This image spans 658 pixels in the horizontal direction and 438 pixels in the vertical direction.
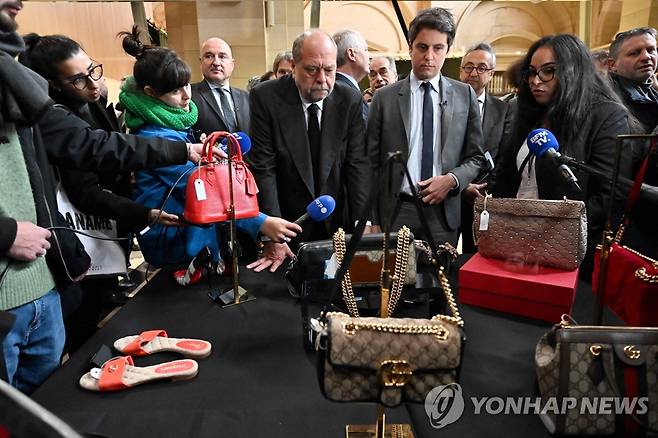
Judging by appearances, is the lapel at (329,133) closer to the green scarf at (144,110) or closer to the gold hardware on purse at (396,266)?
the green scarf at (144,110)

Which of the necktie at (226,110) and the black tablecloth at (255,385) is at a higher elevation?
Result: the necktie at (226,110)

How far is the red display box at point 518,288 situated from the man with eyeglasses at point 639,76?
165 cm

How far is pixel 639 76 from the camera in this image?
8.70 feet

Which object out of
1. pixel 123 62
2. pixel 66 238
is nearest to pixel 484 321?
pixel 66 238

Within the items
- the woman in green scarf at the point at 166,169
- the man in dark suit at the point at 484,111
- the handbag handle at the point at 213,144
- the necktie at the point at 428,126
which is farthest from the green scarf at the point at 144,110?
the man in dark suit at the point at 484,111

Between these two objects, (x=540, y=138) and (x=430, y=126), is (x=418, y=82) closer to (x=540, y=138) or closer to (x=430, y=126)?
(x=430, y=126)

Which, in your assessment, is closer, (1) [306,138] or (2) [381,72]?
(1) [306,138]

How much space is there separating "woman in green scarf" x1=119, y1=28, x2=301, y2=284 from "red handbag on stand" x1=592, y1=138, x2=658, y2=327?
1.12 metres

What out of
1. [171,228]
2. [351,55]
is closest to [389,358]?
[171,228]

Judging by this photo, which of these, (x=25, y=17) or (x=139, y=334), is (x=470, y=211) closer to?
(x=139, y=334)

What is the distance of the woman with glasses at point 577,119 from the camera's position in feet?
5.88

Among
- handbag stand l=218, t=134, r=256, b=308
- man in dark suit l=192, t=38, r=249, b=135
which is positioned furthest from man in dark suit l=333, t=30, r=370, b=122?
handbag stand l=218, t=134, r=256, b=308

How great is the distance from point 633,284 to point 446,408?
705 mm

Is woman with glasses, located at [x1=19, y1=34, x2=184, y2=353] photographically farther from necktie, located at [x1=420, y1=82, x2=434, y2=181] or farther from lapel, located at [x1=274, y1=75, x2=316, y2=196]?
necktie, located at [x1=420, y1=82, x2=434, y2=181]
